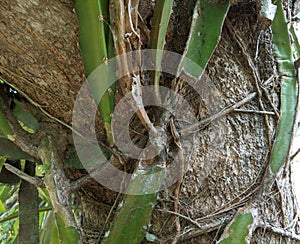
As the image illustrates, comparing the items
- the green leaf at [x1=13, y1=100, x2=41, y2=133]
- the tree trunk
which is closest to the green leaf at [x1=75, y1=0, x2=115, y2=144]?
the tree trunk

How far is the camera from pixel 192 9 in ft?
2.07

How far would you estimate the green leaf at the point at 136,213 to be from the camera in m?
0.55

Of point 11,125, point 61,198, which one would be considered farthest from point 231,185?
point 11,125

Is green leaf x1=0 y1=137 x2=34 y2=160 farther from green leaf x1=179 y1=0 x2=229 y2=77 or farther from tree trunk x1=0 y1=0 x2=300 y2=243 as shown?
green leaf x1=179 y1=0 x2=229 y2=77

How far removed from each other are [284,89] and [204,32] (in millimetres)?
164

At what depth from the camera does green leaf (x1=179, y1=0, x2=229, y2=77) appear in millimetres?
588

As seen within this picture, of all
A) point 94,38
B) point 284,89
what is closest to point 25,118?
point 94,38

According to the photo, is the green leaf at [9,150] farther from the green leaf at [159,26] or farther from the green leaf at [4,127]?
the green leaf at [159,26]

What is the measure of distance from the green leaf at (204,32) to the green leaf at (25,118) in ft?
0.79

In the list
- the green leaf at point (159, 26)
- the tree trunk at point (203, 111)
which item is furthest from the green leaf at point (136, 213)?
the green leaf at point (159, 26)

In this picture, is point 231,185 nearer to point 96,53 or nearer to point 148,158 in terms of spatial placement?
point 148,158

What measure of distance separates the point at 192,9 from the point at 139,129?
0.64 ft

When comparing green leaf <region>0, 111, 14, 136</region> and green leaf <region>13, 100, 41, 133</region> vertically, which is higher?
green leaf <region>13, 100, 41, 133</region>

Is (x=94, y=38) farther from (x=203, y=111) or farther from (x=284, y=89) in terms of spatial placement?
(x=284, y=89)
